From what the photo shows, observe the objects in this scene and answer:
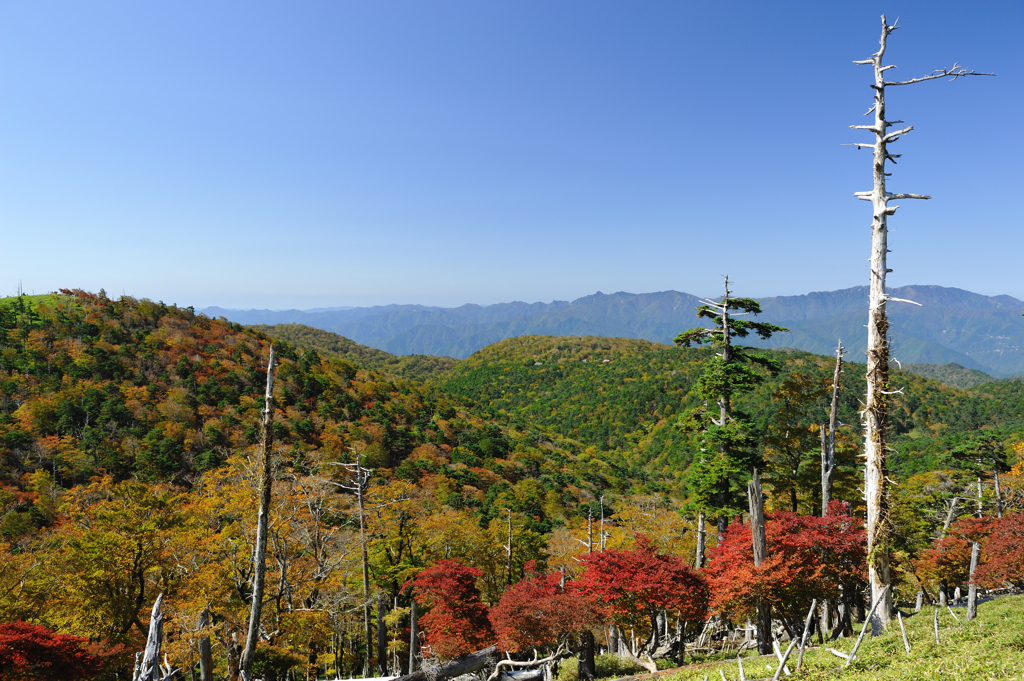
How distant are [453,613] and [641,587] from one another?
312 inches

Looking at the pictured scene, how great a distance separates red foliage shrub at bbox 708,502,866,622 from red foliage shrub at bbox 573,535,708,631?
0.72 m

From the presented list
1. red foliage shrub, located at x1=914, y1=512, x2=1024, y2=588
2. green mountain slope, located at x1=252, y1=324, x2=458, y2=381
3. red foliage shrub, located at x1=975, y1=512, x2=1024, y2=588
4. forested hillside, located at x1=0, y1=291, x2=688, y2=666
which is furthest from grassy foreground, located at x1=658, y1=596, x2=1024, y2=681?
green mountain slope, located at x1=252, y1=324, x2=458, y2=381

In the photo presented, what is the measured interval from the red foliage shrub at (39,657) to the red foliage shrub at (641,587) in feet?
43.6

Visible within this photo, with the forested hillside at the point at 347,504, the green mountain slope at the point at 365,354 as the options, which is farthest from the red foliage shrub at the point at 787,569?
the green mountain slope at the point at 365,354

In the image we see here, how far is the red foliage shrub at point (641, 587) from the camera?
1370cm

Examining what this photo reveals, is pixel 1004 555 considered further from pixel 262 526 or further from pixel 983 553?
pixel 262 526

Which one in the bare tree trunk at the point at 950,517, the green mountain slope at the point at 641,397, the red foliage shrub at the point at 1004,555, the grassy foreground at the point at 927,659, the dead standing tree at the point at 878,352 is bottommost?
the green mountain slope at the point at 641,397

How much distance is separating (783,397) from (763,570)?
1093cm

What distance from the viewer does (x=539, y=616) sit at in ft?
49.8

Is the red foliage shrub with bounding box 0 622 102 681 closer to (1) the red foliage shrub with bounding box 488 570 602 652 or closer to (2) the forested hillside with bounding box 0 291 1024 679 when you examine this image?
(2) the forested hillside with bounding box 0 291 1024 679

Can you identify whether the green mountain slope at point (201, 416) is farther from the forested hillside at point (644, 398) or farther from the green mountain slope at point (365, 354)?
the green mountain slope at point (365, 354)

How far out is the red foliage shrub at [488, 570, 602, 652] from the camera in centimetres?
1455

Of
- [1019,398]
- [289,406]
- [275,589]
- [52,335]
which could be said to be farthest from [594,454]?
[1019,398]

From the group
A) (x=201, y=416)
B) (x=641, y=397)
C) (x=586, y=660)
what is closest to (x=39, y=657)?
(x=586, y=660)
